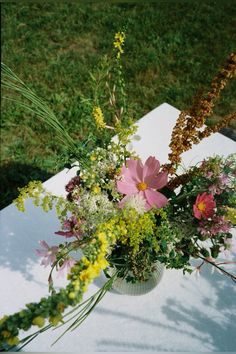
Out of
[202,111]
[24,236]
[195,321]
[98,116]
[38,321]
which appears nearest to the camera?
[38,321]

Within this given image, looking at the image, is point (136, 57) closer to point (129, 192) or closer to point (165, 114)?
point (165, 114)

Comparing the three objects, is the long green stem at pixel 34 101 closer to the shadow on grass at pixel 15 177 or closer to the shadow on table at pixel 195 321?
the shadow on table at pixel 195 321

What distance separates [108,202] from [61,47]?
9.50 feet

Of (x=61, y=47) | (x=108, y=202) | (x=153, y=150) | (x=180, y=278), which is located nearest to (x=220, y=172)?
(x=108, y=202)

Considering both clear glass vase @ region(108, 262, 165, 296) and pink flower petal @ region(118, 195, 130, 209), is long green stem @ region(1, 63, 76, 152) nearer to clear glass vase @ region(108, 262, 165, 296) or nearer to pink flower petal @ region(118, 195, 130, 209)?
pink flower petal @ region(118, 195, 130, 209)

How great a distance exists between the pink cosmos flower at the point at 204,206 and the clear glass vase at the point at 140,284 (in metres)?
0.42

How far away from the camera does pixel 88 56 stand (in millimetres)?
3723

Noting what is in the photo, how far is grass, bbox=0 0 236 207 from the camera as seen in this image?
312 centimetres

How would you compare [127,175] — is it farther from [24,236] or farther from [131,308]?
[24,236]

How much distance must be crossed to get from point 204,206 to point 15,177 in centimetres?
195

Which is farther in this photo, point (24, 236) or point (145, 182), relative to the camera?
point (24, 236)

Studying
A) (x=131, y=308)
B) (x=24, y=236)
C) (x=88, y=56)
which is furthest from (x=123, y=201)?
(x=88, y=56)

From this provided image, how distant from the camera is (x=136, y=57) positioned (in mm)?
3654

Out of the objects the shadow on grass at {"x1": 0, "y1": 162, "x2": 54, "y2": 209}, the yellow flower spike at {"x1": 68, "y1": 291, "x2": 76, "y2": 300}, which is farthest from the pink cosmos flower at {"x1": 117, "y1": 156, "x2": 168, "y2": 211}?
the shadow on grass at {"x1": 0, "y1": 162, "x2": 54, "y2": 209}
